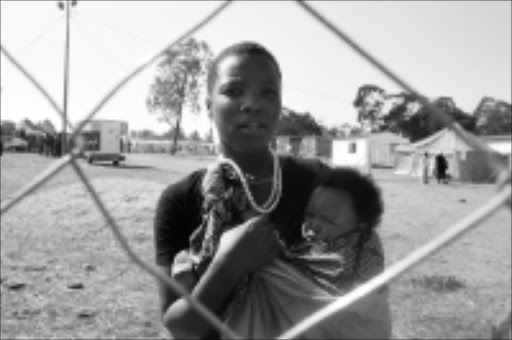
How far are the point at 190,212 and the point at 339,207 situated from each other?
23 centimetres

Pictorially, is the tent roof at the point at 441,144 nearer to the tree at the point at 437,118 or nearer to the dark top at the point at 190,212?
the tree at the point at 437,118

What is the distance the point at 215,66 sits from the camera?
91 centimetres

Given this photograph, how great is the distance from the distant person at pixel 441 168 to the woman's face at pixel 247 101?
597 inches

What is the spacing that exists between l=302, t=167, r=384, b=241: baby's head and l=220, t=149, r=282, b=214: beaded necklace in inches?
2.4

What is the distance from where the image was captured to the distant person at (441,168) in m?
15.5

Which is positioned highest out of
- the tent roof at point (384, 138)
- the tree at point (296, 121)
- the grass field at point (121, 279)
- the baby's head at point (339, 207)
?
the tent roof at point (384, 138)

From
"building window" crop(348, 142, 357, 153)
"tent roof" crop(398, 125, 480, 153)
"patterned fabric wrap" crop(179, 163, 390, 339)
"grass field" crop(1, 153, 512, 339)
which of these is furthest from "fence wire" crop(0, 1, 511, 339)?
"building window" crop(348, 142, 357, 153)

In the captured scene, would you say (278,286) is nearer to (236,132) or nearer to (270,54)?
(236,132)

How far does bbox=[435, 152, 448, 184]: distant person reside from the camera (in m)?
15.5

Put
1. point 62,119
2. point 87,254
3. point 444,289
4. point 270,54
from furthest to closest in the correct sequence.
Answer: point 87,254
point 444,289
point 270,54
point 62,119

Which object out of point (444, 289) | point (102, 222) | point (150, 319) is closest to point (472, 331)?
point (444, 289)

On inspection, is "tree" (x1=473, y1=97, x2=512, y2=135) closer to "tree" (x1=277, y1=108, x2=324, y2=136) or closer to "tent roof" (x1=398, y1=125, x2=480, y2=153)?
"tree" (x1=277, y1=108, x2=324, y2=136)

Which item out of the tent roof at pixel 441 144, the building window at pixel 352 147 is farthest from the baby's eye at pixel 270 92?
the building window at pixel 352 147

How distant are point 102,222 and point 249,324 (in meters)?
4.85
